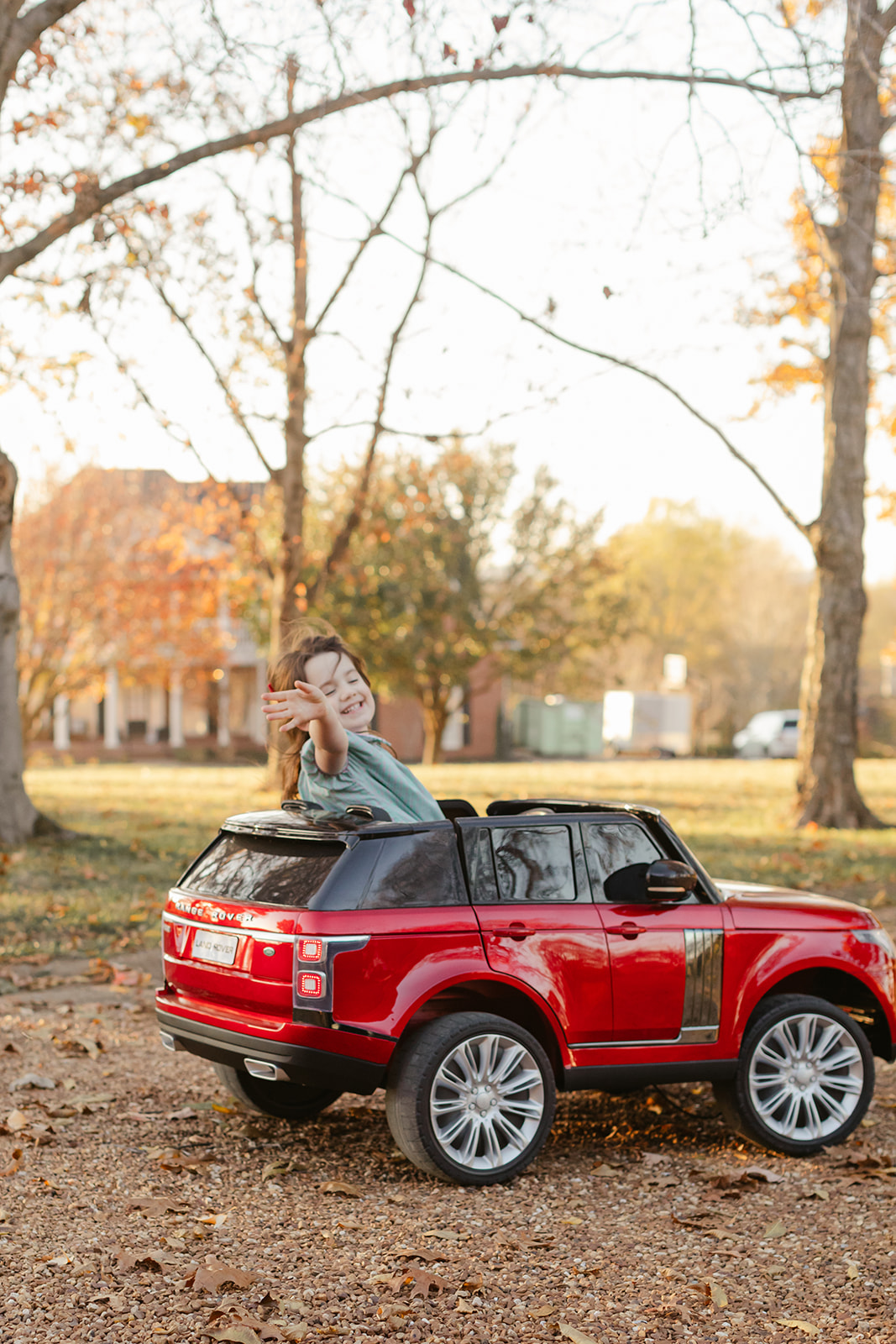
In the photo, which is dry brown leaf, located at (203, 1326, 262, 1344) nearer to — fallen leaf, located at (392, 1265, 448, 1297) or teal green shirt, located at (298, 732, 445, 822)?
fallen leaf, located at (392, 1265, 448, 1297)

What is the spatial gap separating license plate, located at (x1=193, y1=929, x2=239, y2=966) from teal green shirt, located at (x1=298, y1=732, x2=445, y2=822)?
0.68 meters

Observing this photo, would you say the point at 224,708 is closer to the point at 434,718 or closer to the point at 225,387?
the point at 434,718

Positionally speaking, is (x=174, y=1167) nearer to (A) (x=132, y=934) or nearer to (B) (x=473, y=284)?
(A) (x=132, y=934)

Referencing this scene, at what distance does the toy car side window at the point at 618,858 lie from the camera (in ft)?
19.0

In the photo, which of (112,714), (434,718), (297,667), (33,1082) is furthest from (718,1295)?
(112,714)

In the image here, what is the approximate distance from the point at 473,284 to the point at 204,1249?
10095 mm

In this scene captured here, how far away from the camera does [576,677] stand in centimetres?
4788

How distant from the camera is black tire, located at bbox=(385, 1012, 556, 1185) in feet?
16.8

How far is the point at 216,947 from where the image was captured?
5422mm

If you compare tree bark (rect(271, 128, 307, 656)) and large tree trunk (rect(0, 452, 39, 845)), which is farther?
tree bark (rect(271, 128, 307, 656))

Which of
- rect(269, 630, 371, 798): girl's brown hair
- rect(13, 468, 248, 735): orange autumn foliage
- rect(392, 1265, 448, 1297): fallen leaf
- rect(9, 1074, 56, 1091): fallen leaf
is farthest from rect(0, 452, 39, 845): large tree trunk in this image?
rect(13, 468, 248, 735): orange autumn foliage

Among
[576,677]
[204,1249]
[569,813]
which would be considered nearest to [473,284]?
[569,813]

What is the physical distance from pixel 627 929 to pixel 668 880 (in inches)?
10.4

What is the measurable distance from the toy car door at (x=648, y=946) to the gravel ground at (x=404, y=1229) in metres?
0.56
